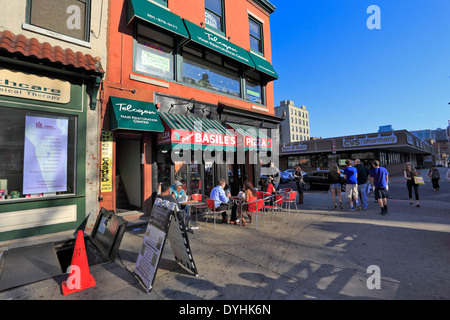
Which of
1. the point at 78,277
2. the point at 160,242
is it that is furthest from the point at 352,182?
the point at 78,277

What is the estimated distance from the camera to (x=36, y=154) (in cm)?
515

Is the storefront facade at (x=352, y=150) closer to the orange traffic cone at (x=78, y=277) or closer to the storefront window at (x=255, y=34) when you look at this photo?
the storefront window at (x=255, y=34)

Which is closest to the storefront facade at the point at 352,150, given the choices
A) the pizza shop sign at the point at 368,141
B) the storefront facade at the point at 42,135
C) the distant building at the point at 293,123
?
the pizza shop sign at the point at 368,141

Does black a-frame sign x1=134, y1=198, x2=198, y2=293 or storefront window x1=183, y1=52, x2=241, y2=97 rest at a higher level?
storefront window x1=183, y1=52, x2=241, y2=97

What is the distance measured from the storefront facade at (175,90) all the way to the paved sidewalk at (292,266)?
2.37 m

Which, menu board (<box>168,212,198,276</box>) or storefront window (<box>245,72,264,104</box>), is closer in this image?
menu board (<box>168,212,198,276</box>)

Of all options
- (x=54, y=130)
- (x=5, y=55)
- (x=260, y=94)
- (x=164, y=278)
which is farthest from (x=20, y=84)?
(x=260, y=94)

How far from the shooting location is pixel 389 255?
406 centimetres

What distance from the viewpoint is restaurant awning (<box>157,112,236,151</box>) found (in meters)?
6.43

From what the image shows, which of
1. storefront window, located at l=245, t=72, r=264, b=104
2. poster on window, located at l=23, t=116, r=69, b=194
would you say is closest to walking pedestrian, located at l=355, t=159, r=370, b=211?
storefront window, located at l=245, t=72, r=264, b=104

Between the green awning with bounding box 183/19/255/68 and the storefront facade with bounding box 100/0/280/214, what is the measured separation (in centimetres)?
4

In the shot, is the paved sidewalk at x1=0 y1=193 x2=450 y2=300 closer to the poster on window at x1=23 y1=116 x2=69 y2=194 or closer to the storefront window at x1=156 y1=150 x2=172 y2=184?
the storefront window at x1=156 y1=150 x2=172 y2=184

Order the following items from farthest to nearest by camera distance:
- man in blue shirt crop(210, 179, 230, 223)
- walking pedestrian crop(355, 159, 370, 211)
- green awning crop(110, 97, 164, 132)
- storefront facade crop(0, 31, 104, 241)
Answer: walking pedestrian crop(355, 159, 370, 211) → man in blue shirt crop(210, 179, 230, 223) → green awning crop(110, 97, 164, 132) → storefront facade crop(0, 31, 104, 241)

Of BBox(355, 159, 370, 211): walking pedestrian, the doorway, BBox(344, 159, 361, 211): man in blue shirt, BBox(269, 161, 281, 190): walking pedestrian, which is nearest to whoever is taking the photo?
the doorway
